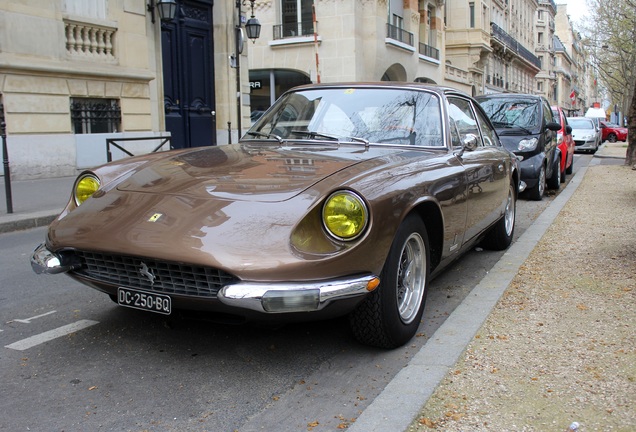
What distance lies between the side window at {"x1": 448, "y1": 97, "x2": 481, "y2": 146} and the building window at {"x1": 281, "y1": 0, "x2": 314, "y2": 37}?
22.3m

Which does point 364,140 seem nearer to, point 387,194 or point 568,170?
point 387,194

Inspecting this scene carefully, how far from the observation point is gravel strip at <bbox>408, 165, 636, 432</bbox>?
2.73 metres

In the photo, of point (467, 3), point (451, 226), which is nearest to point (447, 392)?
point (451, 226)

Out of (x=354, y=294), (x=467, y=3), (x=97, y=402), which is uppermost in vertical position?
(x=467, y=3)

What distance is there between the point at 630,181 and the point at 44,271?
41.5ft

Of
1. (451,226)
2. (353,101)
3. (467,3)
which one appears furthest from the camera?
(467,3)

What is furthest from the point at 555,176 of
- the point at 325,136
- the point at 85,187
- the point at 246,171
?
the point at 85,187

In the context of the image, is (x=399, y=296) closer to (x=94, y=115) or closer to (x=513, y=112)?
(x=513, y=112)

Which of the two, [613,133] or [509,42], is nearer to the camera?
[613,133]

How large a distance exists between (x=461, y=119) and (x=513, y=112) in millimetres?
6123

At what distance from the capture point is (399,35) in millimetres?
29500

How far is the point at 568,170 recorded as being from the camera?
51.7ft

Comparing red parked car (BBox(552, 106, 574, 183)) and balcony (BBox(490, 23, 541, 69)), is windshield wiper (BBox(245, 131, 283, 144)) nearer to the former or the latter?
red parked car (BBox(552, 106, 574, 183))

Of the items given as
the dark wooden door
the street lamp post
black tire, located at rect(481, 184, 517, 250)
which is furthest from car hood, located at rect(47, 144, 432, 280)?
the dark wooden door
